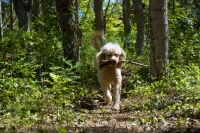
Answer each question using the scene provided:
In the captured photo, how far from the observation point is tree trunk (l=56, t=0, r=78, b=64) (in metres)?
8.48

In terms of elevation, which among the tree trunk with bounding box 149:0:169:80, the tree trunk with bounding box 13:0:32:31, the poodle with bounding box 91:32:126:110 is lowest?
the poodle with bounding box 91:32:126:110

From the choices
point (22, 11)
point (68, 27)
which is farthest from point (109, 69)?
point (22, 11)

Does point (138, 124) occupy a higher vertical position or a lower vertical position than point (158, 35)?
lower

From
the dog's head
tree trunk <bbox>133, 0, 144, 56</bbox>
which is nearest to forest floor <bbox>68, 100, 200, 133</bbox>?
the dog's head

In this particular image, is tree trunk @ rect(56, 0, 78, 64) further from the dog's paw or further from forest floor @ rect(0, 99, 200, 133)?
forest floor @ rect(0, 99, 200, 133)

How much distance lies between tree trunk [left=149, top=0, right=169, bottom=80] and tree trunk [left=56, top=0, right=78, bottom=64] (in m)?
1.94

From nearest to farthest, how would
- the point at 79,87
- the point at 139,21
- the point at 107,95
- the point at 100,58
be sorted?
the point at 79,87, the point at 107,95, the point at 100,58, the point at 139,21

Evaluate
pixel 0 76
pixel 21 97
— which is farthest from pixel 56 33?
pixel 21 97

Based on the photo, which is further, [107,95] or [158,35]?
[158,35]

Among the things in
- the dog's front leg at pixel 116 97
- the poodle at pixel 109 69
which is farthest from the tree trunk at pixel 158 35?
the dog's front leg at pixel 116 97

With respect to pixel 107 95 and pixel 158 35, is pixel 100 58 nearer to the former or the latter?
pixel 107 95

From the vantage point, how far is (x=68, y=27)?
8.57 metres

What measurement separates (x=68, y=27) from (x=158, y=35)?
7.40 ft

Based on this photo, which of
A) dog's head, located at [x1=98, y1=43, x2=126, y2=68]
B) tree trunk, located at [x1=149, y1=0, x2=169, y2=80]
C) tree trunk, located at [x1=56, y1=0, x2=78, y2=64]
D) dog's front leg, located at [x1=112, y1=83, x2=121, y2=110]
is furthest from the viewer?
tree trunk, located at [x1=56, y1=0, x2=78, y2=64]
